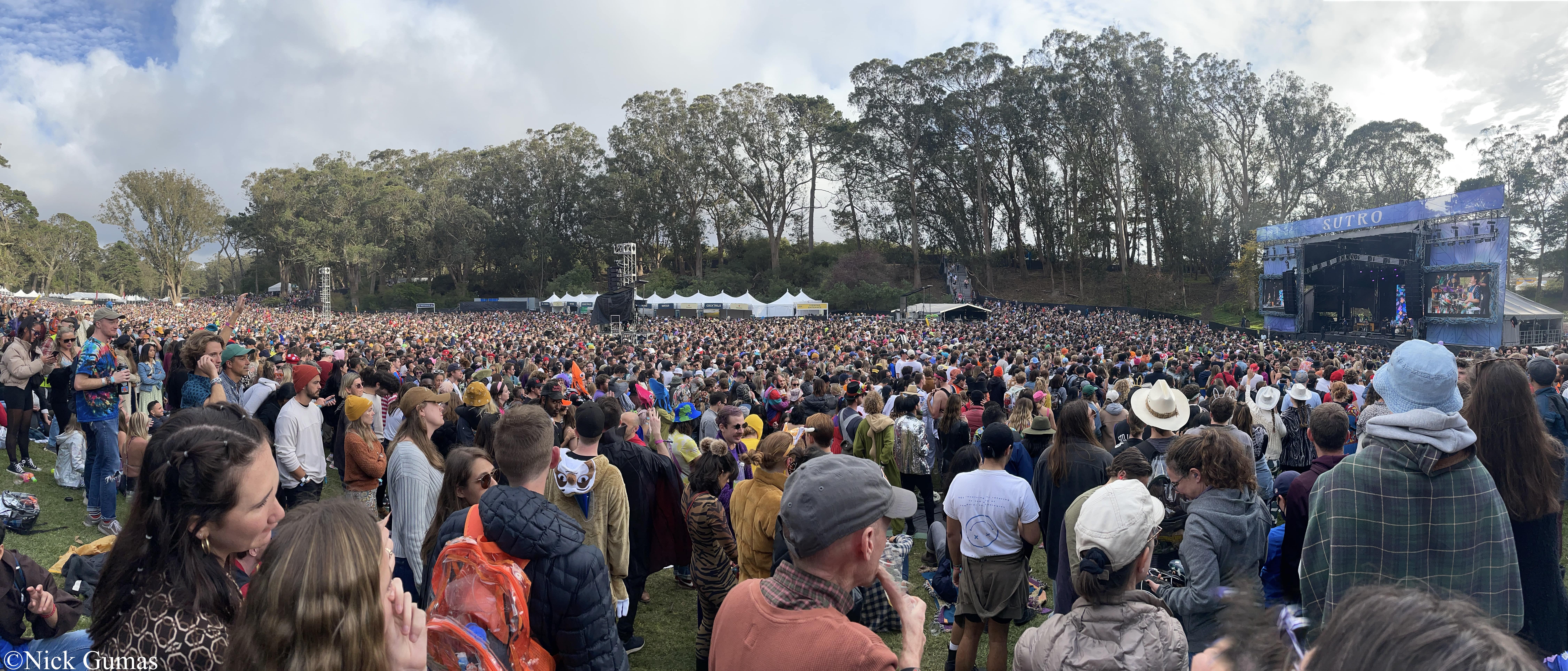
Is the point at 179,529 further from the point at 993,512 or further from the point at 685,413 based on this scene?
the point at 685,413

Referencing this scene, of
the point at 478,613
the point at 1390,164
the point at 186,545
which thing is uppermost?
the point at 1390,164

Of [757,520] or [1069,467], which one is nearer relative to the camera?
[757,520]

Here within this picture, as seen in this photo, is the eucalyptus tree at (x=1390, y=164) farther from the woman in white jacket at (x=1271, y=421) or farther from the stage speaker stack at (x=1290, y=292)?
the woman in white jacket at (x=1271, y=421)

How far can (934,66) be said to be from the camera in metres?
43.1

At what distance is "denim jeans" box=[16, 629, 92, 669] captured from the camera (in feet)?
6.69

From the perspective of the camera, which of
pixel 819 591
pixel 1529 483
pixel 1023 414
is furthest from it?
pixel 1023 414

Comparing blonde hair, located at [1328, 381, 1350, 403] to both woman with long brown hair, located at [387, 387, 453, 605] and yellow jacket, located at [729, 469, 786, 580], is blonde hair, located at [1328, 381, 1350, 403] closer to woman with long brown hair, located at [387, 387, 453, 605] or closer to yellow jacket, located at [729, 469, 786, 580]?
yellow jacket, located at [729, 469, 786, 580]

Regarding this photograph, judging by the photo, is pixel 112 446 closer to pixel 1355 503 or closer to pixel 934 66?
pixel 1355 503

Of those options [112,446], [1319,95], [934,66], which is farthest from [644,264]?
[112,446]

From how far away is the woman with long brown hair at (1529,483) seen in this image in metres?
2.36

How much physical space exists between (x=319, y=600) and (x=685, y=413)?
6.14 m

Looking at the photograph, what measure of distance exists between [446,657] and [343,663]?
1.77ft

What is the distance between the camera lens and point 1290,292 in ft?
92.0

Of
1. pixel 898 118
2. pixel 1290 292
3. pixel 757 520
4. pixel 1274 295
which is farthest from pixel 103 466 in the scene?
pixel 898 118
